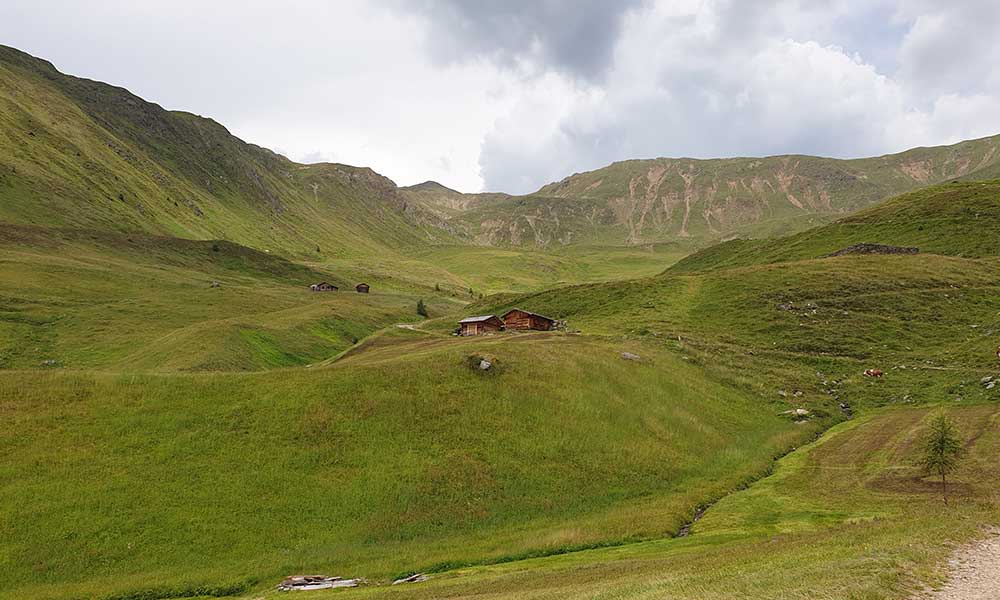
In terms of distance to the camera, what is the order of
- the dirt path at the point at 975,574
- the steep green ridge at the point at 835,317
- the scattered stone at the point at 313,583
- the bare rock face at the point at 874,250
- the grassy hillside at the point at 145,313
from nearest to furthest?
the dirt path at the point at 975,574 < the scattered stone at the point at 313,583 < the steep green ridge at the point at 835,317 < the grassy hillside at the point at 145,313 < the bare rock face at the point at 874,250

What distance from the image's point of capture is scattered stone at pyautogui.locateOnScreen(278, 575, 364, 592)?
33375 millimetres

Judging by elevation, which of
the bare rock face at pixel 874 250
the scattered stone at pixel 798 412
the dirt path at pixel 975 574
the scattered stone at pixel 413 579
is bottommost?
the scattered stone at pixel 798 412

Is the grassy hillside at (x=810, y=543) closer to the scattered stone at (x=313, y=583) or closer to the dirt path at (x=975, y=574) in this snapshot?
the dirt path at (x=975, y=574)

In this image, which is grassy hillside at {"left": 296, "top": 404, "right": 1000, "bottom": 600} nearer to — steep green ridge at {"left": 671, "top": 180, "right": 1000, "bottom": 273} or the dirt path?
the dirt path

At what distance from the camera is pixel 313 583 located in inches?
1346

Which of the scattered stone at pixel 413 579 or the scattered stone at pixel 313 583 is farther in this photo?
the scattered stone at pixel 413 579

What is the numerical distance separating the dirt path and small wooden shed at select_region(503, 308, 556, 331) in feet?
296

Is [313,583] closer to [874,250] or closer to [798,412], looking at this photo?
[798,412]

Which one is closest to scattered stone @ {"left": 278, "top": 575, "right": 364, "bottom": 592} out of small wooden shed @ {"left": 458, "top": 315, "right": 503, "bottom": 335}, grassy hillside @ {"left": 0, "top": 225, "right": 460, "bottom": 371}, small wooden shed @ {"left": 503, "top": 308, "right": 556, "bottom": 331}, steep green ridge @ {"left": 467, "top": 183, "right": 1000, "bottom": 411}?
steep green ridge @ {"left": 467, "top": 183, "right": 1000, "bottom": 411}

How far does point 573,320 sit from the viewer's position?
12250 cm

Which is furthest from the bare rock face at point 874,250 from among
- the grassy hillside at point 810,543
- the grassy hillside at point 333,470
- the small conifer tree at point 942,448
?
the small conifer tree at point 942,448

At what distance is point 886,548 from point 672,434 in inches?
1466

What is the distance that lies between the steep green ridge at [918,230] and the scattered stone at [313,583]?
150 metres

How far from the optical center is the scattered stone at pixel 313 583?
33375 millimetres
